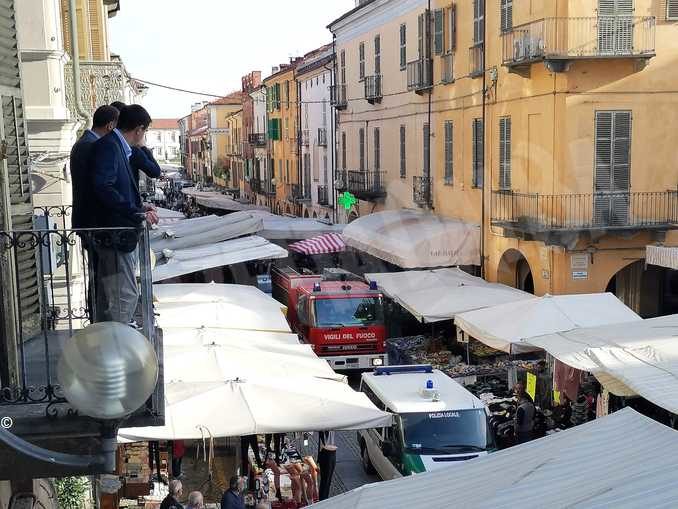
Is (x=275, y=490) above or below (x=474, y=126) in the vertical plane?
below

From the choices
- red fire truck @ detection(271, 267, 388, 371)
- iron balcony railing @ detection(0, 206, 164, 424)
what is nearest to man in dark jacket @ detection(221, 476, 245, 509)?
iron balcony railing @ detection(0, 206, 164, 424)

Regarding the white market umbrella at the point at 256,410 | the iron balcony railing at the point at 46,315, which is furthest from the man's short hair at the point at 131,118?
the white market umbrella at the point at 256,410

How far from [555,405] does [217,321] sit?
573cm

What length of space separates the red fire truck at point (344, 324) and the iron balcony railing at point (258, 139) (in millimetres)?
42200

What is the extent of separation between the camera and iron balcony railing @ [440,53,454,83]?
25656mm

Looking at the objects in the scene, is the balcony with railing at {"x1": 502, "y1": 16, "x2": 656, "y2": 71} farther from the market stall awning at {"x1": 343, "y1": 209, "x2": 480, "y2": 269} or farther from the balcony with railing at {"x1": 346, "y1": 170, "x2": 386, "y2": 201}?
the balcony with railing at {"x1": 346, "y1": 170, "x2": 386, "y2": 201}

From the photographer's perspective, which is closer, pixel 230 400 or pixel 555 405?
pixel 230 400

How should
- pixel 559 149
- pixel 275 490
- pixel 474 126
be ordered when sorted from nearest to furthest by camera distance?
1. pixel 275 490
2. pixel 559 149
3. pixel 474 126

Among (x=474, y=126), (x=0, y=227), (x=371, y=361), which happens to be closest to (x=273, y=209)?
(x=474, y=126)

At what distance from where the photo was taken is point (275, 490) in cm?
1128

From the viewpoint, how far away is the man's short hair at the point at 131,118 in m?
6.06

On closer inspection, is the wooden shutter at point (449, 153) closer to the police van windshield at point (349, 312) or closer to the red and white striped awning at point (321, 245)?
the red and white striped awning at point (321, 245)

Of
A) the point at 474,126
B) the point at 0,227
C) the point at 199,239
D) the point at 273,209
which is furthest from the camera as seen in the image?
the point at 273,209

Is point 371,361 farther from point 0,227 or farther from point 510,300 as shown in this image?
point 0,227
